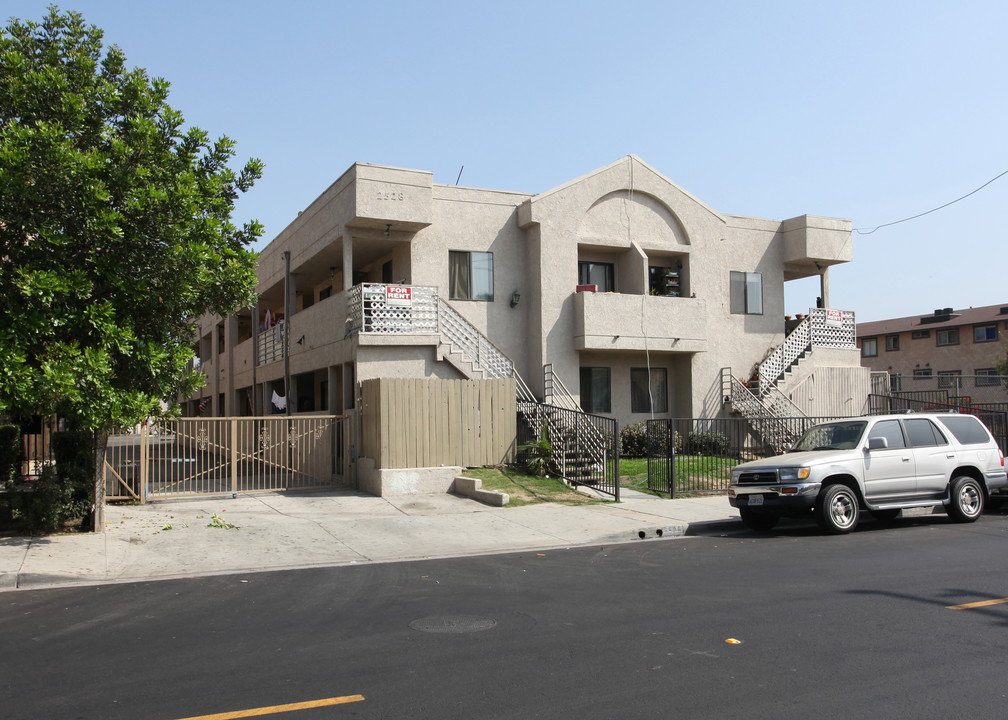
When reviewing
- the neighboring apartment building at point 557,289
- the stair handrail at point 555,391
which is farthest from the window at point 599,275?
Result: the stair handrail at point 555,391

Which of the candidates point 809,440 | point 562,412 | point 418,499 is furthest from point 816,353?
point 418,499

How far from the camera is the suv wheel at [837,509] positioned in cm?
1258

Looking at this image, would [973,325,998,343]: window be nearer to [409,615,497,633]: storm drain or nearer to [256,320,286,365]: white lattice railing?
[256,320,286,365]: white lattice railing

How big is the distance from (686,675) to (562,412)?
527 inches

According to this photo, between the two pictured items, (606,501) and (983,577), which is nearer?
(983,577)

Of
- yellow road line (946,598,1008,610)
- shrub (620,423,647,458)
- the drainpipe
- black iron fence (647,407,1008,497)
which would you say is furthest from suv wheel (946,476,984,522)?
the drainpipe

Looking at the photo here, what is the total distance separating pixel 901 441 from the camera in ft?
44.4

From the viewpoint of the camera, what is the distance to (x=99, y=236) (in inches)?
435

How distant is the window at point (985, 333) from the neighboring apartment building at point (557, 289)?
3153 cm

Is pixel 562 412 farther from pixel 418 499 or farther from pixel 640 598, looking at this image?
pixel 640 598

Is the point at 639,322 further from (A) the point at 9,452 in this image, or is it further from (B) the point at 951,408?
(A) the point at 9,452

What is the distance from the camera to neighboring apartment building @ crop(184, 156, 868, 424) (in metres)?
19.7

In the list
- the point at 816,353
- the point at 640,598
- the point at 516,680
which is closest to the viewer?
the point at 516,680

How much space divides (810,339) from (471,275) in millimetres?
11057
